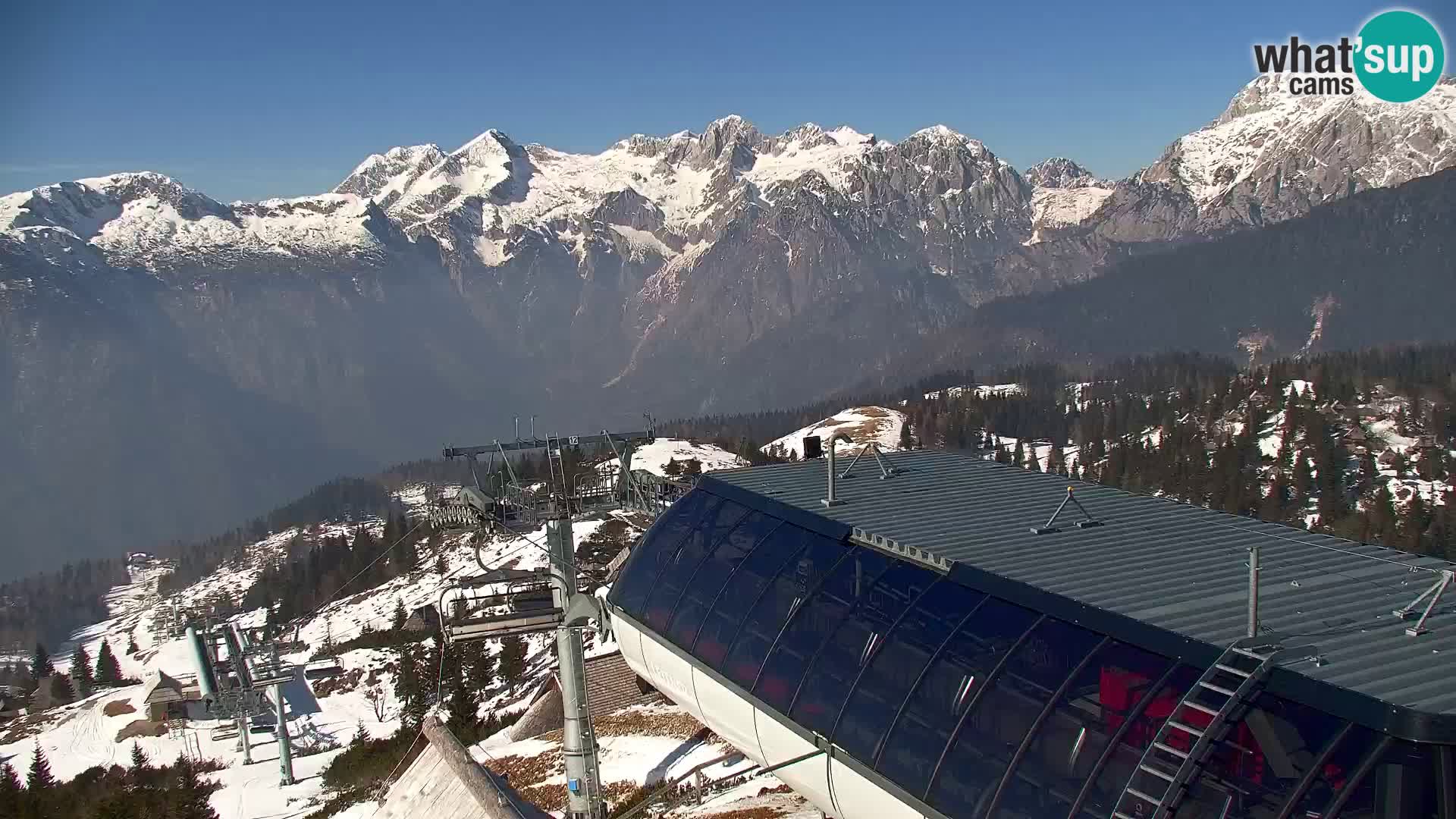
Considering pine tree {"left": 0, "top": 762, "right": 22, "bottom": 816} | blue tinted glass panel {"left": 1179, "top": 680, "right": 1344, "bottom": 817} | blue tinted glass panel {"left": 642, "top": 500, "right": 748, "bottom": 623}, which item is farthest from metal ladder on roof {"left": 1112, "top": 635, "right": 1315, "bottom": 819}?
pine tree {"left": 0, "top": 762, "right": 22, "bottom": 816}

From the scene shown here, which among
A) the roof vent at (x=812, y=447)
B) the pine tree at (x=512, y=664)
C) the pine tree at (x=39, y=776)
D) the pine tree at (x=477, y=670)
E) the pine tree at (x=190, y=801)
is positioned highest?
the roof vent at (x=812, y=447)

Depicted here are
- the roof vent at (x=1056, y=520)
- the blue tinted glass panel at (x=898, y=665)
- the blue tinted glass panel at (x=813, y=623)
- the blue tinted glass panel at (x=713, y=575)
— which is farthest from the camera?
the blue tinted glass panel at (x=713, y=575)

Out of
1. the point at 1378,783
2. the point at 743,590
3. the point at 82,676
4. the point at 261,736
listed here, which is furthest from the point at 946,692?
the point at 82,676

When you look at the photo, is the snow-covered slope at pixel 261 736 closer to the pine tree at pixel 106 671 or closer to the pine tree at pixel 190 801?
the pine tree at pixel 190 801

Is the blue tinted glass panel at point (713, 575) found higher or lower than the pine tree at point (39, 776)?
higher

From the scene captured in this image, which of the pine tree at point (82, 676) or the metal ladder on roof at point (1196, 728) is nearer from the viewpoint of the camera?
the metal ladder on roof at point (1196, 728)

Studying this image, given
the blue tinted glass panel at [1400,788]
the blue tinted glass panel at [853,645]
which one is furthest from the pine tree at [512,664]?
the blue tinted glass panel at [1400,788]

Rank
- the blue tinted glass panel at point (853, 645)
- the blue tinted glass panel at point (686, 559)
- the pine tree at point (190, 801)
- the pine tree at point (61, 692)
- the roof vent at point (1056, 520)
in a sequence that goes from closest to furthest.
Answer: the blue tinted glass panel at point (853, 645) → the roof vent at point (1056, 520) → the blue tinted glass panel at point (686, 559) → the pine tree at point (190, 801) → the pine tree at point (61, 692)

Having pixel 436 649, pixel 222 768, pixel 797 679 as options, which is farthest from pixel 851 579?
pixel 436 649
